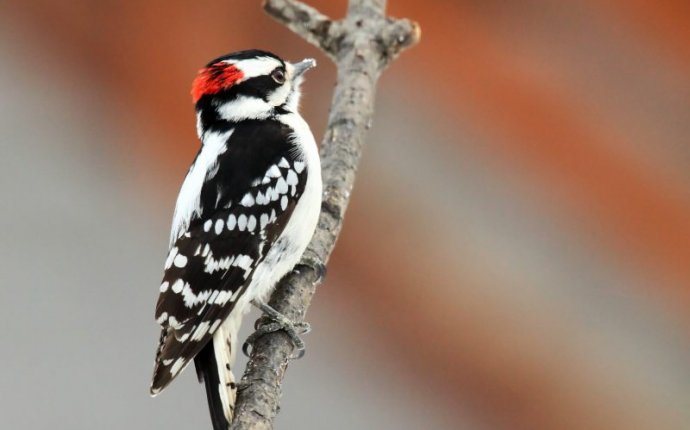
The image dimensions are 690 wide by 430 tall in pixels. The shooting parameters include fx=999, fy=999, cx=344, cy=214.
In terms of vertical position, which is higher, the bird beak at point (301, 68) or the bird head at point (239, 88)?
the bird beak at point (301, 68)

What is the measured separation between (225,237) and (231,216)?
0.05 meters

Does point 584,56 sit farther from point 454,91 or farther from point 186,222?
point 186,222

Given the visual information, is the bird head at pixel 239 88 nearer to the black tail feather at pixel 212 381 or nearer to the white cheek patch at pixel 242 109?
the white cheek patch at pixel 242 109

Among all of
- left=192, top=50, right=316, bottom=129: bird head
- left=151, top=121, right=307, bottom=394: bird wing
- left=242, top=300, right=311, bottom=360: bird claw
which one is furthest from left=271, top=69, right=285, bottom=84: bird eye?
left=242, top=300, right=311, bottom=360: bird claw

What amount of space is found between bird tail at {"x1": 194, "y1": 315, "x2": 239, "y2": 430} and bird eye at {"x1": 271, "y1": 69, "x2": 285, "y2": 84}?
585 mm

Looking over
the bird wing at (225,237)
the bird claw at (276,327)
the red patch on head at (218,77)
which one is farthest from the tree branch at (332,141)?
the red patch on head at (218,77)

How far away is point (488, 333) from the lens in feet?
15.1

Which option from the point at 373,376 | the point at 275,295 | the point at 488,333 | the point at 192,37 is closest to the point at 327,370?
the point at 373,376

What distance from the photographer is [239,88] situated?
2.26 metres

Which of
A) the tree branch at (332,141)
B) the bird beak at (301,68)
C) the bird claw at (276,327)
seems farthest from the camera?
the bird beak at (301,68)

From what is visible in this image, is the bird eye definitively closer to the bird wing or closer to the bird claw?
the bird wing

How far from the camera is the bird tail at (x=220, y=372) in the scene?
1781 millimetres

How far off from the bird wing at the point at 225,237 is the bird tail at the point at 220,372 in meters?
0.05

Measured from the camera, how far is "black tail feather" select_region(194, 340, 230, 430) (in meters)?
1.78
